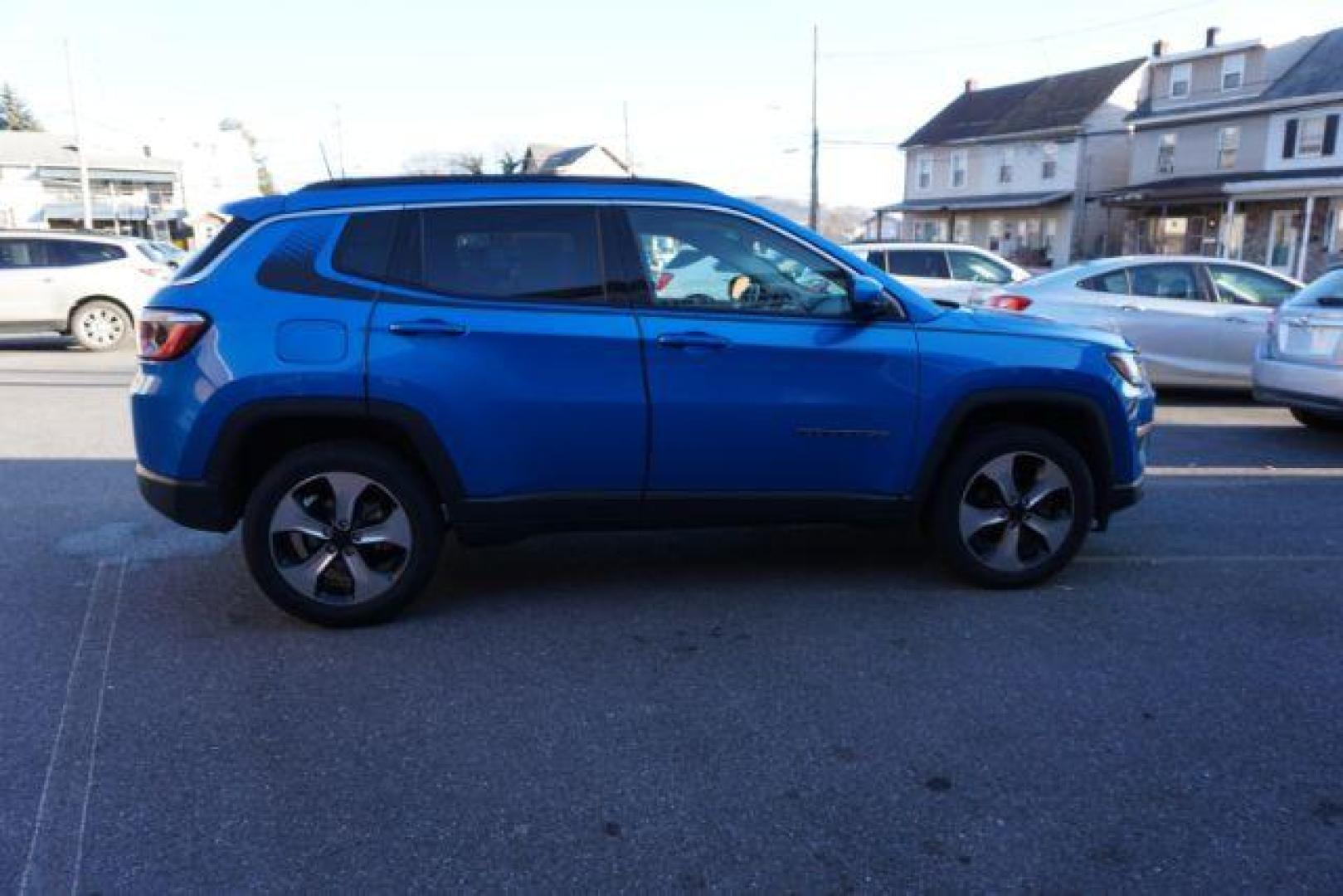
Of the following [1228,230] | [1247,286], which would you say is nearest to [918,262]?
[1247,286]

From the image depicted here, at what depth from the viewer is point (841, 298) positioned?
15.0ft

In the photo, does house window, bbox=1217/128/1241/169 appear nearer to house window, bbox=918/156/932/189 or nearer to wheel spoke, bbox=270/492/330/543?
house window, bbox=918/156/932/189

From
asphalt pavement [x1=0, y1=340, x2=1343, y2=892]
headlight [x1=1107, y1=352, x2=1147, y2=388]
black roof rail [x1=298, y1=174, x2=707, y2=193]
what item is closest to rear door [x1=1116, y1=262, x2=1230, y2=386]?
asphalt pavement [x1=0, y1=340, x2=1343, y2=892]

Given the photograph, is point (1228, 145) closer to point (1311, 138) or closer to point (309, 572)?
point (1311, 138)

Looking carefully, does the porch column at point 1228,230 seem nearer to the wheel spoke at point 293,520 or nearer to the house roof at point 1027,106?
the house roof at point 1027,106

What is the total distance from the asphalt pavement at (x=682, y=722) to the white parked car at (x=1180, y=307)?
5.03 metres

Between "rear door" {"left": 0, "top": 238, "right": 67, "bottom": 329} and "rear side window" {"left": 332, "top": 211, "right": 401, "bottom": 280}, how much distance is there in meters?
12.1

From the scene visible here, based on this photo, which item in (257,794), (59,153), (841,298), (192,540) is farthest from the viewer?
(59,153)

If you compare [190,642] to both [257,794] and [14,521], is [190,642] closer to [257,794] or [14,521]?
[257,794]

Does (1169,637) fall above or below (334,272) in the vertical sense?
below

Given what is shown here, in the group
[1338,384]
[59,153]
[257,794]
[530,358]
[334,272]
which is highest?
[59,153]

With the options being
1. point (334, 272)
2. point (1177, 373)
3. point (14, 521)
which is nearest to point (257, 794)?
point (334, 272)

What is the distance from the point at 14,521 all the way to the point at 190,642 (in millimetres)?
2542

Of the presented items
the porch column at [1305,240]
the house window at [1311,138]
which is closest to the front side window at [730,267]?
the porch column at [1305,240]
